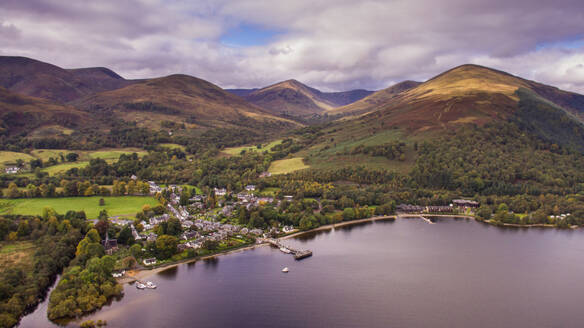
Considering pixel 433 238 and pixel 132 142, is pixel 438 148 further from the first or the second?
pixel 132 142

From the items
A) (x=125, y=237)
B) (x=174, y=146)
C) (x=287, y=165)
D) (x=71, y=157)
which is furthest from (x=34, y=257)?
(x=174, y=146)

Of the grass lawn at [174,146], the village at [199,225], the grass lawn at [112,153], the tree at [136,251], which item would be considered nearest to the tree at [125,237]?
the village at [199,225]

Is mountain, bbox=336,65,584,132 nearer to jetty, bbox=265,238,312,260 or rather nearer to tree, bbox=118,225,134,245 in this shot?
jetty, bbox=265,238,312,260

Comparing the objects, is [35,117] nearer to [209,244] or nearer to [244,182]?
[244,182]

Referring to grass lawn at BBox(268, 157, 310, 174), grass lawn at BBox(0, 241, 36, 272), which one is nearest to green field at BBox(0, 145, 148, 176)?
grass lawn at BBox(268, 157, 310, 174)

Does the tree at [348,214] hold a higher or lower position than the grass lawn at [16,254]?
higher

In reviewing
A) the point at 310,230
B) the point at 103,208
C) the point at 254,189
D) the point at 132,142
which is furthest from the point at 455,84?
the point at 103,208

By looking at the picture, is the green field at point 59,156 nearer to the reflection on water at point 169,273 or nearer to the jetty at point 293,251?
the reflection on water at point 169,273
